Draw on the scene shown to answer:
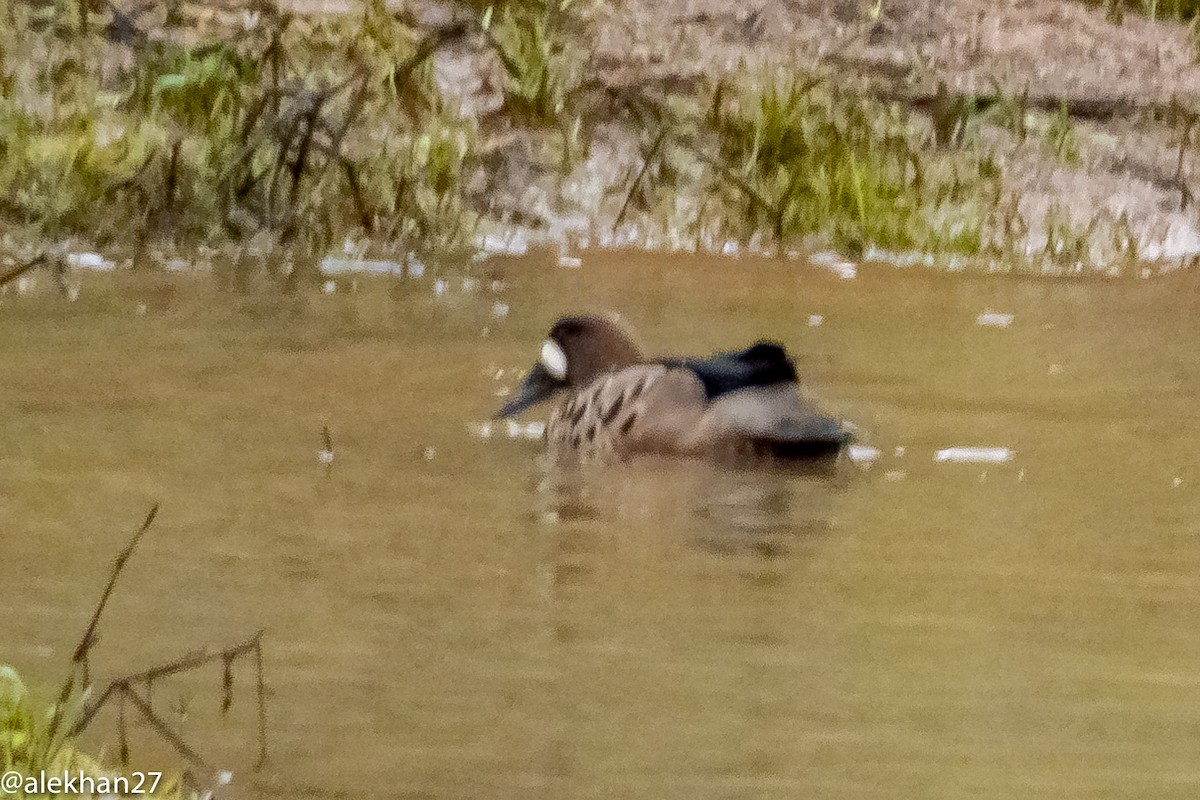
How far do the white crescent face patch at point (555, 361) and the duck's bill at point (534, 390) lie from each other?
0.01m

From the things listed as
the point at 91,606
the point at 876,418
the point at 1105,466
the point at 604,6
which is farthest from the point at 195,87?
the point at 91,606

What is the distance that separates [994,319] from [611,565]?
3301 mm

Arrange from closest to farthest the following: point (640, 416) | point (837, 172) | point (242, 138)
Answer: point (640, 416)
point (242, 138)
point (837, 172)

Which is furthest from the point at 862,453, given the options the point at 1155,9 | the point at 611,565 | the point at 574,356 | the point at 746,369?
the point at 1155,9

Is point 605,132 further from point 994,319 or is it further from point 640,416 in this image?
point 640,416

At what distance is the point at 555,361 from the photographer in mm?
5336

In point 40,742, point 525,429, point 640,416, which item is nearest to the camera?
point 40,742

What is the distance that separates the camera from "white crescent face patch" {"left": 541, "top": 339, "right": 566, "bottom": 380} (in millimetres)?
5328

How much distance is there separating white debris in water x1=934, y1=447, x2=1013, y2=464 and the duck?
0.72 ft

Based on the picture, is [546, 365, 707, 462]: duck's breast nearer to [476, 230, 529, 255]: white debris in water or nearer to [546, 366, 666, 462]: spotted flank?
[546, 366, 666, 462]: spotted flank

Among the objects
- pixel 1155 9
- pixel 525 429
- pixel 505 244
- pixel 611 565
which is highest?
pixel 1155 9

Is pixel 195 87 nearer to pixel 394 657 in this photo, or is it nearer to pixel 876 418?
pixel 876 418

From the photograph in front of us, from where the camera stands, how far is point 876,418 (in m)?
5.20

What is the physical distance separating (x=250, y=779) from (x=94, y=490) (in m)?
1.70
